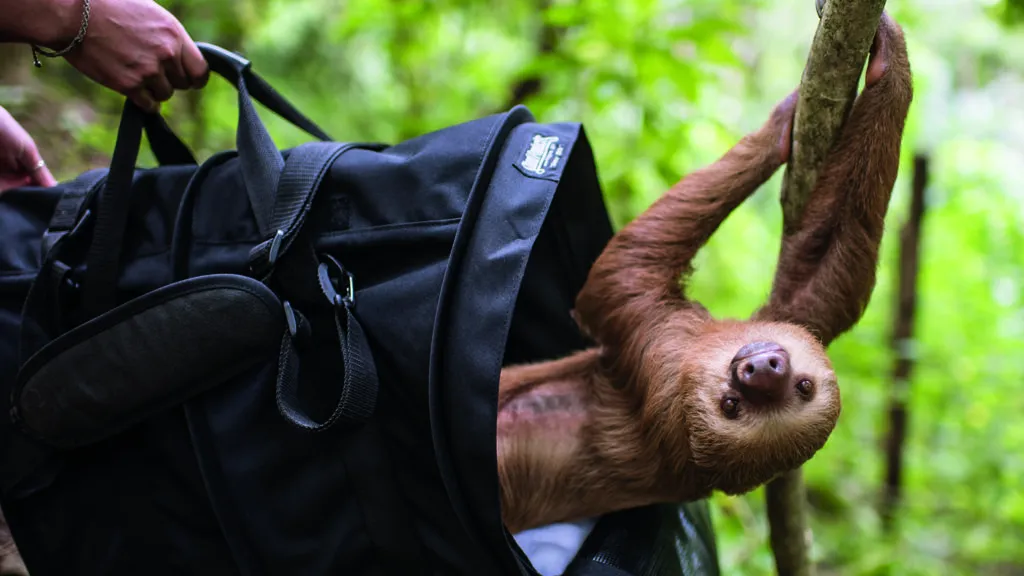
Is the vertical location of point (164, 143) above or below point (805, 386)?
above

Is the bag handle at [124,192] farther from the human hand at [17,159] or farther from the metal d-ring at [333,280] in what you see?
the human hand at [17,159]

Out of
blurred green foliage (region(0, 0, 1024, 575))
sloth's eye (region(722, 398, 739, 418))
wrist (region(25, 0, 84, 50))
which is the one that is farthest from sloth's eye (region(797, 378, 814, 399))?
wrist (region(25, 0, 84, 50))

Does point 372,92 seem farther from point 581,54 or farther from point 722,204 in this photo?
point 722,204

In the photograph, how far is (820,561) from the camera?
150 inches

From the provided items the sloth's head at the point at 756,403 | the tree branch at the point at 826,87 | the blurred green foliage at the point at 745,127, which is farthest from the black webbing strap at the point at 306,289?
the blurred green foliage at the point at 745,127

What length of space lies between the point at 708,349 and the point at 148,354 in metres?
1.11

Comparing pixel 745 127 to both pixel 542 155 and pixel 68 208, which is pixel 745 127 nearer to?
pixel 542 155

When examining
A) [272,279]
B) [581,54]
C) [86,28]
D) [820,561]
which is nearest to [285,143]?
[581,54]

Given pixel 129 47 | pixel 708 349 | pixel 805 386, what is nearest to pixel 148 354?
pixel 129 47

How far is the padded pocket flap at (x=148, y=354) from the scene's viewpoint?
1.23 metres

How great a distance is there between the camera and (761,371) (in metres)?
1.51

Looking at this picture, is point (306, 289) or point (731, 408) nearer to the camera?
point (306, 289)

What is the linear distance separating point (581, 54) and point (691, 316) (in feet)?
4.92

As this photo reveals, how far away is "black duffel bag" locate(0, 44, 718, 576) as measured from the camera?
3.97 feet
